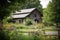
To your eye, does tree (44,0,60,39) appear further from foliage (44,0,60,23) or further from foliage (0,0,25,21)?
foliage (0,0,25,21)

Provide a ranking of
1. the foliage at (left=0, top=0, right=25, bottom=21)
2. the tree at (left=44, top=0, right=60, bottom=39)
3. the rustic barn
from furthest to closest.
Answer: the rustic barn
the tree at (left=44, top=0, right=60, bottom=39)
the foliage at (left=0, top=0, right=25, bottom=21)

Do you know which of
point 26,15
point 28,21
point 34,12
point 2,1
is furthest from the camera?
point 34,12

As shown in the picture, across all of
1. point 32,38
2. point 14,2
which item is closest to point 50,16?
point 32,38

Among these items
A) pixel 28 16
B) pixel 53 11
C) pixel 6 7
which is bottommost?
pixel 28 16

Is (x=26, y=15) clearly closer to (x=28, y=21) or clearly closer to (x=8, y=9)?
(x=28, y=21)

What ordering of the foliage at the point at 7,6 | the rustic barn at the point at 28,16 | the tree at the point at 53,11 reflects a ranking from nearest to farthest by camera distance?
the foliage at the point at 7,6 → the tree at the point at 53,11 → the rustic barn at the point at 28,16

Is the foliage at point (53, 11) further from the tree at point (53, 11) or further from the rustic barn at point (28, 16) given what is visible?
the rustic barn at point (28, 16)

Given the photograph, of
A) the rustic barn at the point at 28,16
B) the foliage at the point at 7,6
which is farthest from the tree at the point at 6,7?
the rustic barn at the point at 28,16

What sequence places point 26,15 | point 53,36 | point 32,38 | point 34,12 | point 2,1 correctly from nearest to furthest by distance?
1. point 2,1
2. point 32,38
3. point 53,36
4. point 26,15
5. point 34,12

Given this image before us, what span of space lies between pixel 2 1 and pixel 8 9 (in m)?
0.68

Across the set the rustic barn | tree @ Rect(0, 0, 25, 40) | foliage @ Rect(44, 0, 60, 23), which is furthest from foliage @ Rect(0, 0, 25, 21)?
the rustic barn

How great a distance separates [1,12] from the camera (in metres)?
11.7

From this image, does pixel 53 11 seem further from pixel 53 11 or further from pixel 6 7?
pixel 6 7

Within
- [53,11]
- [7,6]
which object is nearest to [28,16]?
[53,11]
